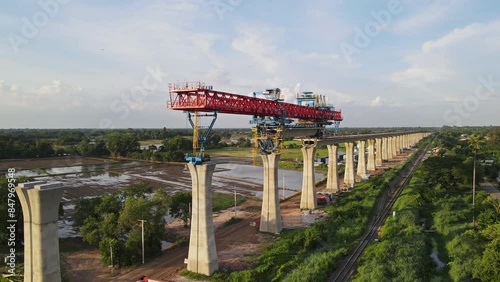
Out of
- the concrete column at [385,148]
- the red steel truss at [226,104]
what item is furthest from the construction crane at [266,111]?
the concrete column at [385,148]

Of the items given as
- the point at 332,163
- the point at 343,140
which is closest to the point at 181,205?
A: the point at 332,163

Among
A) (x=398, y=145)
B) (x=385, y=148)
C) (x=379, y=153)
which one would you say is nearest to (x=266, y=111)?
(x=379, y=153)

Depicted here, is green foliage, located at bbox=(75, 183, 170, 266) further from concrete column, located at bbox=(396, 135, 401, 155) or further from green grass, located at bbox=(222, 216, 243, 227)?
concrete column, located at bbox=(396, 135, 401, 155)

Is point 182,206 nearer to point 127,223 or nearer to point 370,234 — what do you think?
point 127,223

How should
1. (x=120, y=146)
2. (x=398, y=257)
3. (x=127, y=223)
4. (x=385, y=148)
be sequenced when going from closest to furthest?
(x=398, y=257)
(x=127, y=223)
(x=385, y=148)
(x=120, y=146)

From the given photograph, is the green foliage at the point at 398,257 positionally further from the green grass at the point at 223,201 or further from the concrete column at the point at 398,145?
the concrete column at the point at 398,145

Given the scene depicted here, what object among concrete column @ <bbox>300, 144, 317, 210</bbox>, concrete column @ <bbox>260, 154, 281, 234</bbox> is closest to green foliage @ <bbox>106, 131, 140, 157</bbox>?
concrete column @ <bbox>300, 144, 317, 210</bbox>
